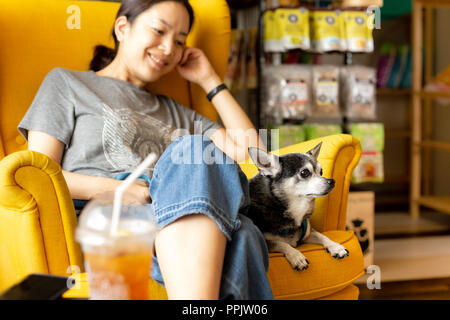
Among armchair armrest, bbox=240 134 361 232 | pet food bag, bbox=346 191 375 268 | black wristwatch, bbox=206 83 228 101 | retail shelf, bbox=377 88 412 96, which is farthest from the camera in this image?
retail shelf, bbox=377 88 412 96

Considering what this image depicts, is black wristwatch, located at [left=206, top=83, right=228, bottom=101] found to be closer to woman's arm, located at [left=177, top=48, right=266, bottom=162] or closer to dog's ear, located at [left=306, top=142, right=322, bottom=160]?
woman's arm, located at [left=177, top=48, right=266, bottom=162]

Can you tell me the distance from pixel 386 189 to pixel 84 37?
2.79m

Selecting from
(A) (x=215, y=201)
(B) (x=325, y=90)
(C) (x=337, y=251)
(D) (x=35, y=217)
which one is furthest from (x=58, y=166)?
(B) (x=325, y=90)

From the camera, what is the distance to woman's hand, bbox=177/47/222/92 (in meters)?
1.46

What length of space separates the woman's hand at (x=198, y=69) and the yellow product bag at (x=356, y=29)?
0.89 m

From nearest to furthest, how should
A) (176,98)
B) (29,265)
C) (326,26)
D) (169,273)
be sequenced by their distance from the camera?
(169,273), (29,265), (176,98), (326,26)

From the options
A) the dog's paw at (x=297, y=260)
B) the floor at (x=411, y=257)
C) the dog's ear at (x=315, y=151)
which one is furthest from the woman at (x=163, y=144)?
the floor at (x=411, y=257)

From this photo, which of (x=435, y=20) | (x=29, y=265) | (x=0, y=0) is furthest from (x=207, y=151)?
(x=435, y=20)

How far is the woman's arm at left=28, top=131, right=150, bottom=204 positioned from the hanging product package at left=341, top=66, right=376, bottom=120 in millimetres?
1381

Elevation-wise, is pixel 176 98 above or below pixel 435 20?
below

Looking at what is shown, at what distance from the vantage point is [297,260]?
3.00ft

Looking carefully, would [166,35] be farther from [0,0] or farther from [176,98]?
[0,0]

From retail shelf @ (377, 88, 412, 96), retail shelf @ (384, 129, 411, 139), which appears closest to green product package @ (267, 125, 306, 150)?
retail shelf @ (377, 88, 412, 96)

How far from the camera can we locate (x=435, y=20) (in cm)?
332
